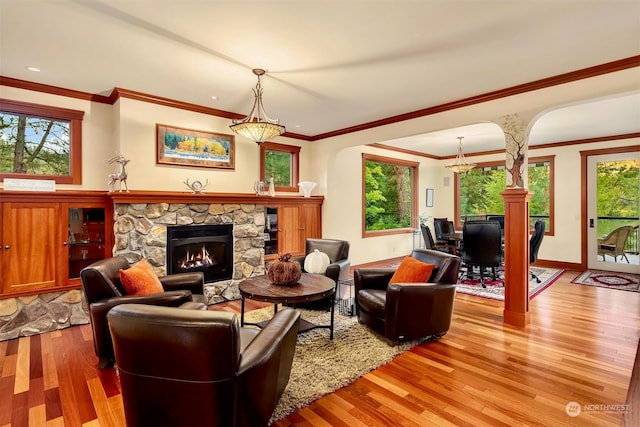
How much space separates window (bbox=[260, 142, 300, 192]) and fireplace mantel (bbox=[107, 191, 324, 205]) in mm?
489

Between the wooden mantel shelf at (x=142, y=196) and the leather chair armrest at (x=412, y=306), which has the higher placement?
the wooden mantel shelf at (x=142, y=196)

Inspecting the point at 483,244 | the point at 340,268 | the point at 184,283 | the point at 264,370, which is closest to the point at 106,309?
the point at 184,283

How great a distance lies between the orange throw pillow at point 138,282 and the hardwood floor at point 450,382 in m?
0.66

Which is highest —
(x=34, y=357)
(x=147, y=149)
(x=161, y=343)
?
(x=147, y=149)

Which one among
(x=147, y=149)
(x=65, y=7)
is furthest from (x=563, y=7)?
(x=147, y=149)

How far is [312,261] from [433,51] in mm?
2502

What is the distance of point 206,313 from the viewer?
1.59 metres

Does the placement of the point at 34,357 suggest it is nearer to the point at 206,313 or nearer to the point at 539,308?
the point at 206,313

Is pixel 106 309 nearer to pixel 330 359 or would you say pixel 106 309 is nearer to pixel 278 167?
pixel 330 359

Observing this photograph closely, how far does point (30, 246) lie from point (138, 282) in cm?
161

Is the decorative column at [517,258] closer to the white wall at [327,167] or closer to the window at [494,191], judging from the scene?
the white wall at [327,167]

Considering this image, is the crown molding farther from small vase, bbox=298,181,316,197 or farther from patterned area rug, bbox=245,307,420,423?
patterned area rug, bbox=245,307,420,423

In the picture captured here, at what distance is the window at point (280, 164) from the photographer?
5614 mm

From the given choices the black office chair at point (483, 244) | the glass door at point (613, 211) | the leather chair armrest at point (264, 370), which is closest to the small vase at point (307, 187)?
the black office chair at point (483, 244)
